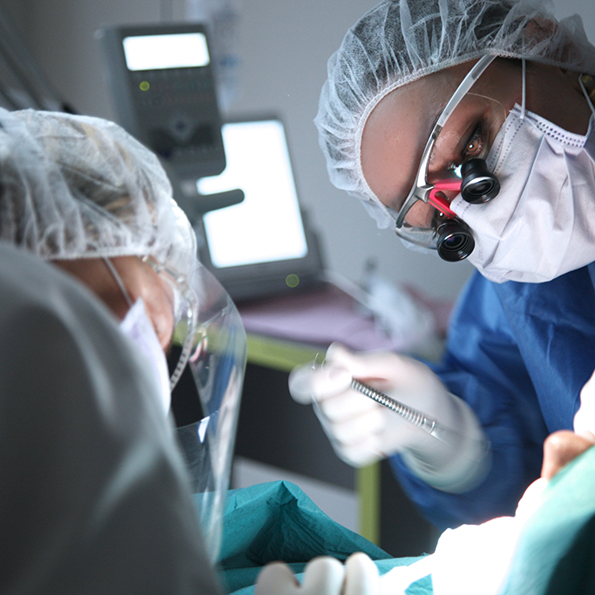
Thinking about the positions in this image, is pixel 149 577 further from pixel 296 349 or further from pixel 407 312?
pixel 407 312

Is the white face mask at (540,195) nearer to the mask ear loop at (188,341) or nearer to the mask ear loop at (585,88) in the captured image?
the mask ear loop at (585,88)

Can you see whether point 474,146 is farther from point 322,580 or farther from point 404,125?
point 322,580

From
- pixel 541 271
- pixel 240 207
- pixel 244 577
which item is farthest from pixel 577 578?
pixel 240 207

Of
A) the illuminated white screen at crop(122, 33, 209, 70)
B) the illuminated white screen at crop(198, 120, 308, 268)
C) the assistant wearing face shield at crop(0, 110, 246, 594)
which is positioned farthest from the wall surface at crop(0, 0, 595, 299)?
the assistant wearing face shield at crop(0, 110, 246, 594)

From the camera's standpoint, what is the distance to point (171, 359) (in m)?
0.76

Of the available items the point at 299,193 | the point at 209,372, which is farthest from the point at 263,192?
the point at 209,372

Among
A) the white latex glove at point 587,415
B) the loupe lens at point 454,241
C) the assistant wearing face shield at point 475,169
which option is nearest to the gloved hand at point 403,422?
the assistant wearing face shield at point 475,169

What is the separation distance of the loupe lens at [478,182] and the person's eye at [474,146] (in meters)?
0.04

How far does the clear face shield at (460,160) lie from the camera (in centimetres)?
87

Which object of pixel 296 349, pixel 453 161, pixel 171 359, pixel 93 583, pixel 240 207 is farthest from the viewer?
pixel 240 207

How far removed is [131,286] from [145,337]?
56 mm

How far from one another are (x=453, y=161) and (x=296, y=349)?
0.92 meters

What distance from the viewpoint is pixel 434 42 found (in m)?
0.90

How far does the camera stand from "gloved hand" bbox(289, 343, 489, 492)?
1.05 m
